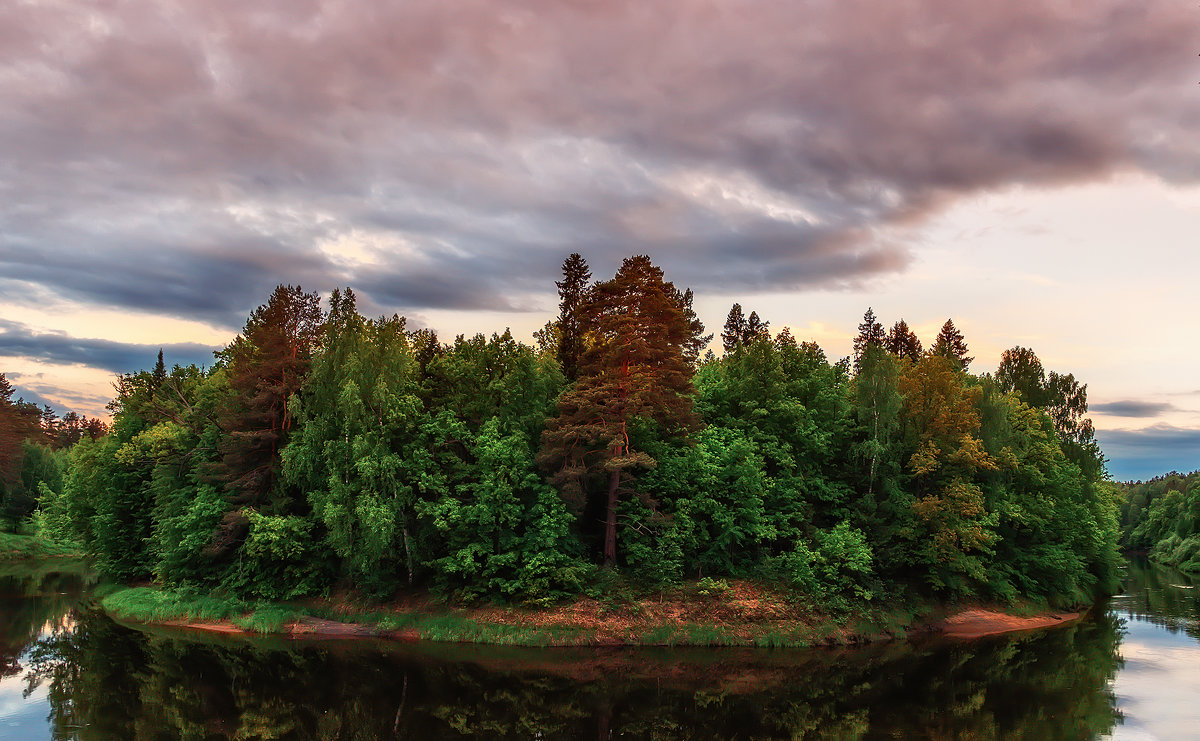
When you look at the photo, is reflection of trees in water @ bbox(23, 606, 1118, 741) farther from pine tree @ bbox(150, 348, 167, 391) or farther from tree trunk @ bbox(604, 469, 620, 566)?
pine tree @ bbox(150, 348, 167, 391)

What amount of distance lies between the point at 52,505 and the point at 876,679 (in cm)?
8970

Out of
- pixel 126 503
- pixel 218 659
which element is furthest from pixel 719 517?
pixel 126 503

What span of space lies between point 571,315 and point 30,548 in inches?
3109

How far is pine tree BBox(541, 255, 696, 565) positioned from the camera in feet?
137

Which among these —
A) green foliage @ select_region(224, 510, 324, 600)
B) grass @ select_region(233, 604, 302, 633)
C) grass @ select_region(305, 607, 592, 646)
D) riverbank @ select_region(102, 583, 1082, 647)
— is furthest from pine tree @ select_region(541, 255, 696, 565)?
grass @ select_region(233, 604, 302, 633)

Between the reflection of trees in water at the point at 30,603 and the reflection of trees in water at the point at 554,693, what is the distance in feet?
5.45

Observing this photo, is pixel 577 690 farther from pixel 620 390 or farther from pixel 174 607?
pixel 174 607

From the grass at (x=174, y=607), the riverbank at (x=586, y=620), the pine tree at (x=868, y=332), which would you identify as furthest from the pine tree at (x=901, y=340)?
the grass at (x=174, y=607)

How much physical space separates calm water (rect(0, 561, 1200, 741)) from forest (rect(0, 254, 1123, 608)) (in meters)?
5.38

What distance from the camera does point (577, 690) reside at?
101ft

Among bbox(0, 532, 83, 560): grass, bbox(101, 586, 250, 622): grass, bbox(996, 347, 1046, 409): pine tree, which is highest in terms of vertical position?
bbox(996, 347, 1046, 409): pine tree

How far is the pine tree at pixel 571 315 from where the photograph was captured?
163 feet

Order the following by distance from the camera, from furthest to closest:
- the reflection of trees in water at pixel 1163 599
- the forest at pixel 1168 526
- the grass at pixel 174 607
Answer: the forest at pixel 1168 526 < the reflection of trees in water at pixel 1163 599 < the grass at pixel 174 607

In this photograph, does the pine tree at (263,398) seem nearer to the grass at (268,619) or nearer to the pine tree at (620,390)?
the grass at (268,619)
